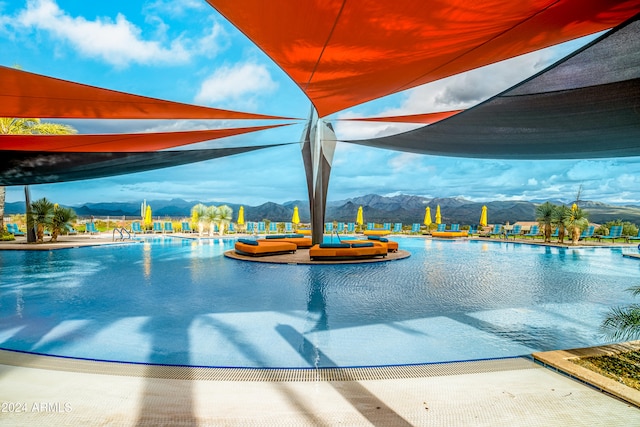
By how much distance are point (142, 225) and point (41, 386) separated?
20567 mm

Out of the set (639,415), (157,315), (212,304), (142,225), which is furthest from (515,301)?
(142,225)

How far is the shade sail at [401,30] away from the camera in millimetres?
2820

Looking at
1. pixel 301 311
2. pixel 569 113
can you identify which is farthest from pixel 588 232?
pixel 301 311

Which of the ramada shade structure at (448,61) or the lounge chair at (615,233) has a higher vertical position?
the ramada shade structure at (448,61)

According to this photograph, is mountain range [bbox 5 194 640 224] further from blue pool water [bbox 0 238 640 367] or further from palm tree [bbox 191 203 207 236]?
blue pool water [bbox 0 238 640 367]

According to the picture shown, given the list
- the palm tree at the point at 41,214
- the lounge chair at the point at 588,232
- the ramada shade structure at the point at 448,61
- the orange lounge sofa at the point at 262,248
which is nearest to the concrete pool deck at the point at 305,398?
the ramada shade structure at the point at 448,61

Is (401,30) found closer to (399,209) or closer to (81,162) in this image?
(81,162)

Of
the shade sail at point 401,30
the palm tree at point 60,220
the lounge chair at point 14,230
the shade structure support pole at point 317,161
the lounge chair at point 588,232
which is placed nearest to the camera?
the shade sail at point 401,30

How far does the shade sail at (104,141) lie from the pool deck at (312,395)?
16.6ft

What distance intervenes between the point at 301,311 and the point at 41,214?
47.1 feet

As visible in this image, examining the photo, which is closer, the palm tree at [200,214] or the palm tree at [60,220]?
the palm tree at [60,220]

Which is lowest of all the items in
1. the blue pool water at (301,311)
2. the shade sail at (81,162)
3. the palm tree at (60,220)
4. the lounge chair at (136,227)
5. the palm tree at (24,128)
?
the blue pool water at (301,311)

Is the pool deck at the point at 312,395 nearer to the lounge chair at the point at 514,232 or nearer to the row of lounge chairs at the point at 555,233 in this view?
the row of lounge chairs at the point at 555,233

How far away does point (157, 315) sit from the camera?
192 inches
